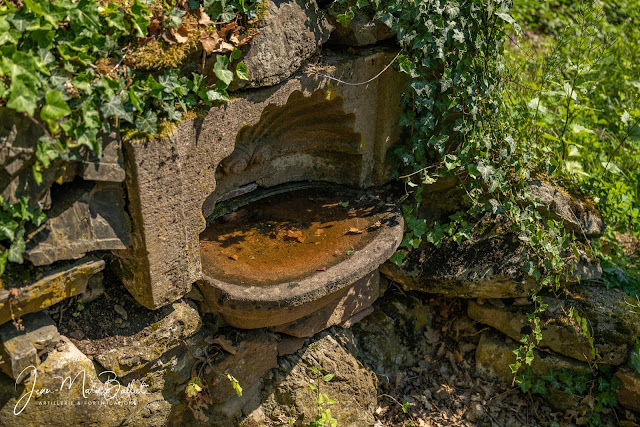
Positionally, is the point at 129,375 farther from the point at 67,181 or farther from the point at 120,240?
the point at 67,181

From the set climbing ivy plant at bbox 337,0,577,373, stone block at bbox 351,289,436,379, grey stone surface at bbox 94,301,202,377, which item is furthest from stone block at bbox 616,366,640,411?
grey stone surface at bbox 94,301,202,377

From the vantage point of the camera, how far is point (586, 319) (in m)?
4.02

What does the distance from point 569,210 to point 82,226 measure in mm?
3204

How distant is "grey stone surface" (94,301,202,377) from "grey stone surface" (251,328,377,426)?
0.80 m

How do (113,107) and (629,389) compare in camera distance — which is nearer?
(113,107)

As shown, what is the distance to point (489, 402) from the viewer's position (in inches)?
166

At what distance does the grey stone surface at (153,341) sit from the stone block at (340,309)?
0.62 m

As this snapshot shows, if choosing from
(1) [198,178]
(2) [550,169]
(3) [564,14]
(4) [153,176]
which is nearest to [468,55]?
(2) [550,169]

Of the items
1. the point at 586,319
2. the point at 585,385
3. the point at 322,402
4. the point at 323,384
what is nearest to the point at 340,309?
the point at 323,384

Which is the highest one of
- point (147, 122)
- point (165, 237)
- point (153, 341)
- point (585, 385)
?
point (147, 122)

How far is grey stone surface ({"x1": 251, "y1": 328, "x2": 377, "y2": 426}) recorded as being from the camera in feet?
12.4

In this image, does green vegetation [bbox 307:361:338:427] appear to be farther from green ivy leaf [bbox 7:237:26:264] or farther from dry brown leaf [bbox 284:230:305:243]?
green ivy leaf [bbox 7:237:26:264]

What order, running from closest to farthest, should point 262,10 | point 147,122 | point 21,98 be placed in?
point 21,98
point 147,122
point 262,10

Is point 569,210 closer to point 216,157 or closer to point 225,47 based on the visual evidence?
point 216,157
